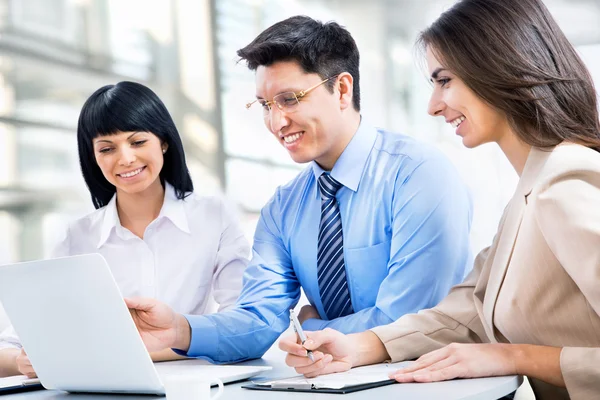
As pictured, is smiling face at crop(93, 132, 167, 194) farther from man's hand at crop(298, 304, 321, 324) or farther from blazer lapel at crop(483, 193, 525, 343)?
blazer lapel at crop(483, 193, 525, 343)

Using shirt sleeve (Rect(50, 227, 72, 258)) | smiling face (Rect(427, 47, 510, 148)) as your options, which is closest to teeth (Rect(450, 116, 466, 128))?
smiling face (Rect(427, 47, 510, 148))

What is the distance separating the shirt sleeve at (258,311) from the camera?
189 cm

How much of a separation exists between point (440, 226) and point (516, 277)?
1.85 ft

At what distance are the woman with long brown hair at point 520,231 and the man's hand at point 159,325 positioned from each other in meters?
0.37

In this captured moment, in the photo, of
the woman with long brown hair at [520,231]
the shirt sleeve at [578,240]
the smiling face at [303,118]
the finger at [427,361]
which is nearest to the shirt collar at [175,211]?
the smiling face at [303,118]

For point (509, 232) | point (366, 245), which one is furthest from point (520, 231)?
point (366, 245)

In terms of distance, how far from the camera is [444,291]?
1.99 metres

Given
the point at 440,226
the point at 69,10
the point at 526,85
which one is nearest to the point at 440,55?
the point at 526,85

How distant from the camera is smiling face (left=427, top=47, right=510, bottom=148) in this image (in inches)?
64.4

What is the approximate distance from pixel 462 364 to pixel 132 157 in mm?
1505

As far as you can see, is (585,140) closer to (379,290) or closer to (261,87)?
(379,290)

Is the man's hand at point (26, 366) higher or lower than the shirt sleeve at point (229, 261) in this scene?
lower

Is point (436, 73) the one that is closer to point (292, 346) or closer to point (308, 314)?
point (292, 346)

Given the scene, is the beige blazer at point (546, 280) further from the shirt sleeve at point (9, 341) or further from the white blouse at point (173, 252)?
the shirt sleeve at point (9, 341)
